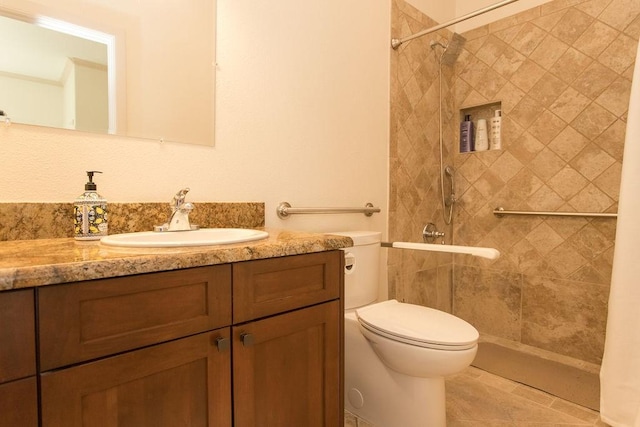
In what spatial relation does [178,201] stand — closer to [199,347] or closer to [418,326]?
[199,347]

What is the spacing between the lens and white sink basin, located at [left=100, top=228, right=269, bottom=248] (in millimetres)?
796

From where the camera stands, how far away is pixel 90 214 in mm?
959

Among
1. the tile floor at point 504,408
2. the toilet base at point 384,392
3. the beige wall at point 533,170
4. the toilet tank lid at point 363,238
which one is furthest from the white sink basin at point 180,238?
the beige wall at point 533,170

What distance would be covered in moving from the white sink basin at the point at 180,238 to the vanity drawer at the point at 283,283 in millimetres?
103

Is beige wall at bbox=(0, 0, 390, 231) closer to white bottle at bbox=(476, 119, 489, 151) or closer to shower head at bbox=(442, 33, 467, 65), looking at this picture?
shower head at bbox=(442, 33, 467, 65)

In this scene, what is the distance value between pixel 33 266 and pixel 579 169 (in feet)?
7.76

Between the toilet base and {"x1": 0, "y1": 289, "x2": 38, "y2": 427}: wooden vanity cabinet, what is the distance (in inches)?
43.4

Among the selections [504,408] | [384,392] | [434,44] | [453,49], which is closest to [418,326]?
[384,392]

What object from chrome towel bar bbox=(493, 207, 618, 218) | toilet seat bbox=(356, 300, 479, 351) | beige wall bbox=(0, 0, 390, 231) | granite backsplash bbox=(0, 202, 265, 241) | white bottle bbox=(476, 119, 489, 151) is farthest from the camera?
white bottle bbox=(476, 119, 489, 151)

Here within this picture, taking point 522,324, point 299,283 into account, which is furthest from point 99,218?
point 522,324

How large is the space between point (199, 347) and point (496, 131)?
223 cm

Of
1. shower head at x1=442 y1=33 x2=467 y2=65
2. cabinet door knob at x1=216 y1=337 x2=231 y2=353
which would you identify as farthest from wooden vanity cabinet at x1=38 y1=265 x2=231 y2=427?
shower head at x1=442 y1=33 x2=467 y2=65

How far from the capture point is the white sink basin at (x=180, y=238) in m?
0.80

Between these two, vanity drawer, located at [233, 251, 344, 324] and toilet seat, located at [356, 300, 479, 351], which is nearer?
vanity drawer, located at [233, 251, 344, 324]
